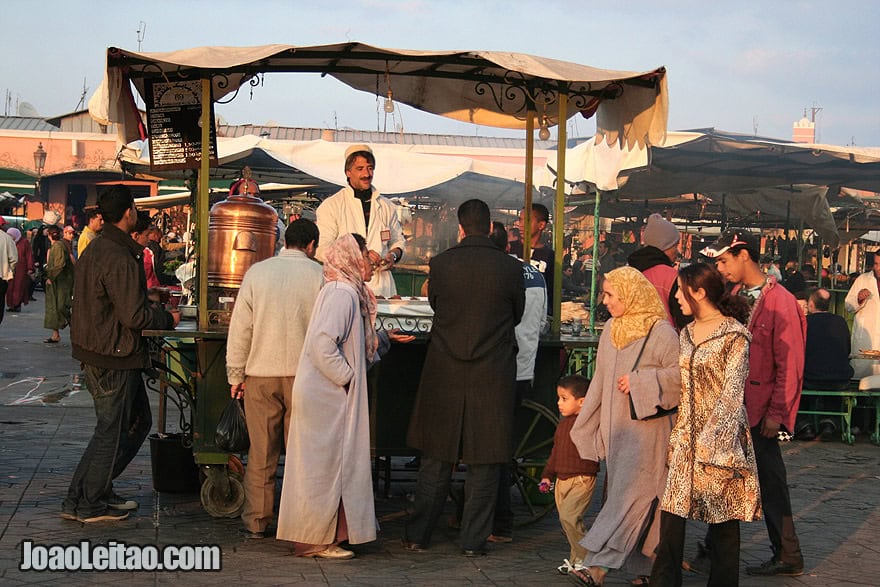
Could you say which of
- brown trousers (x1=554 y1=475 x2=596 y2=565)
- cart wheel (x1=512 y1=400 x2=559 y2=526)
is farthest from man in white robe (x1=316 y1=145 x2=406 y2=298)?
brown trousers (x1=554 y1=475 x2=596 y2=565)

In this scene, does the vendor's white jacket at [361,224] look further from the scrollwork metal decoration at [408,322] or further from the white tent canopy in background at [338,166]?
the white tent canopy in background at [338,166]

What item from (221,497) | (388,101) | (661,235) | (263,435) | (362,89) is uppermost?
(362,89)

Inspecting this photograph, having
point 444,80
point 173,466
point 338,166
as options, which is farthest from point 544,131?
point 338,166

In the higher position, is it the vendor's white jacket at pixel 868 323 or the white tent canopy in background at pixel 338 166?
the white tent canopy in background at pixel 338 166

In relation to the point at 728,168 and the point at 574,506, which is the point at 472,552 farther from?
the point at 728,168

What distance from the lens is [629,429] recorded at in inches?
233

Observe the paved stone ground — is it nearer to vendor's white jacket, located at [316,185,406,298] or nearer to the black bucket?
the black bucket

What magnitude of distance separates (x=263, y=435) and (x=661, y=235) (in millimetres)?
2858

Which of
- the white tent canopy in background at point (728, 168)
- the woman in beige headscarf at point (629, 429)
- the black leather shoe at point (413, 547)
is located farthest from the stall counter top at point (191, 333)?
the white tent canopy in background at point (728, 168)

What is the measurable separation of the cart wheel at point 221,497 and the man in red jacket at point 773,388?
124 inches

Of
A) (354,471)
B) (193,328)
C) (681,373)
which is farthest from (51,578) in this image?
(681,373)

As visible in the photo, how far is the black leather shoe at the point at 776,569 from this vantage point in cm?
648

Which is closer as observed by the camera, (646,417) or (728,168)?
(646,417)

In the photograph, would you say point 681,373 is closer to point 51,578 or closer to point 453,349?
point 453,349
